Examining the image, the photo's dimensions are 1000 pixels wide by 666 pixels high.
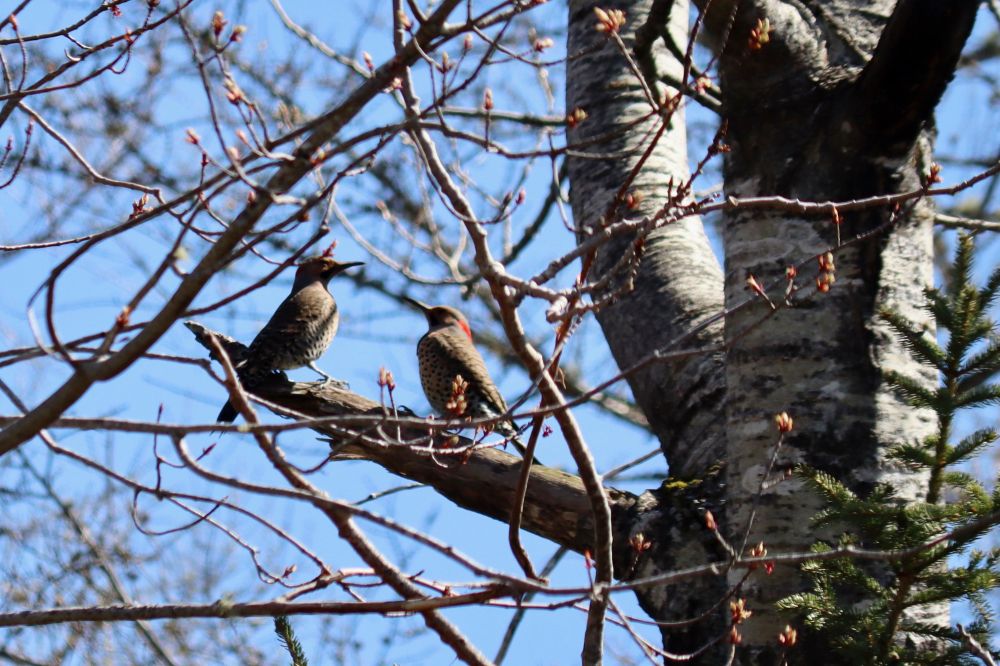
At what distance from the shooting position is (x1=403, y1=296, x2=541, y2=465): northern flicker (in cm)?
579

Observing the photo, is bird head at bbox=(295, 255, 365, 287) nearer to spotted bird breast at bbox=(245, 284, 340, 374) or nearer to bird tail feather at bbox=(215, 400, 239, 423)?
spotted bird breast at bbox=(245, 284, 340, 374)

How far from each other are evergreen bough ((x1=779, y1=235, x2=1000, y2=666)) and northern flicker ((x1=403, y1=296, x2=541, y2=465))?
3.17m

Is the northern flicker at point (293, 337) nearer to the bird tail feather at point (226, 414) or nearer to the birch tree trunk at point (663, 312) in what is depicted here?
the bird tail feather at point (226, 414)

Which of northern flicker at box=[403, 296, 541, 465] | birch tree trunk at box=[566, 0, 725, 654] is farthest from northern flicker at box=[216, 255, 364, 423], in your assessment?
birch tree trunk at box=[566, 0, 725, 654]

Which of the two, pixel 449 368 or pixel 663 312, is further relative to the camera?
pixel 449 368

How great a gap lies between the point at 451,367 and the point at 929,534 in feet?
13.4

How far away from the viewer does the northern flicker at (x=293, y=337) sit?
5.20m

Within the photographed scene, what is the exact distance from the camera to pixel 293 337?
556 cm

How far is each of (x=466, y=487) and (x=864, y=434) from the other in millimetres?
1361

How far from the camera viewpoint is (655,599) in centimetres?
298

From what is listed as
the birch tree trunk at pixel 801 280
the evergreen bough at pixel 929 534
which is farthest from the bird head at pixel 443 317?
the evergreen bough at pixel 929 534

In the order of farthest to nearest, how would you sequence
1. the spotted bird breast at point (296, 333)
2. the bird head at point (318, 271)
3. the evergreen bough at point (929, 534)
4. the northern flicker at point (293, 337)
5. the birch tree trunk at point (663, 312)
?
the bird head at point (318, 271), the spotted bird breast at point (296, 333), the northern flicker at point (293, 337), the birch tree trunk at point (663, 312), the evergreen bough at point (929, 534)

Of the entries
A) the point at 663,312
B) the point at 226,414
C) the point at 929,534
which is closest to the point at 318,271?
the point at 226,414

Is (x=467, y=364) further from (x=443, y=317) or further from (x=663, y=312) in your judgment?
(x=663, y=312)
